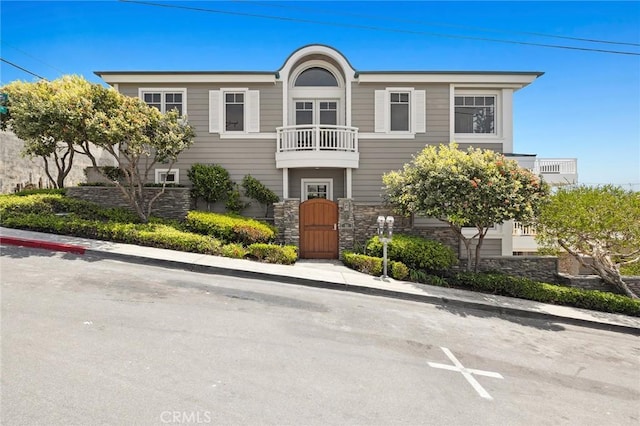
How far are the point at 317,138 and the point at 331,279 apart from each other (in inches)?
250

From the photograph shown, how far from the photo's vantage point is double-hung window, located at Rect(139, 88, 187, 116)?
13.8m

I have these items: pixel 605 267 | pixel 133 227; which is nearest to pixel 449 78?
pixel 605 267

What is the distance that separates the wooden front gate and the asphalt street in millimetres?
3832

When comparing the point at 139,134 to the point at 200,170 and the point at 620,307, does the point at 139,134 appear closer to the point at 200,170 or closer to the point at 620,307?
the point at 200,170

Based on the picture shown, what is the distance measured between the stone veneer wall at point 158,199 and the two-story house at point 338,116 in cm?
149

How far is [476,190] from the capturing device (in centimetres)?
896

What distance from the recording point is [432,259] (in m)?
10.0

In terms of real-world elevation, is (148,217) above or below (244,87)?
below

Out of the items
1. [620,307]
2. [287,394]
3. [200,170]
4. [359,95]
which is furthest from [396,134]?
[287,394]

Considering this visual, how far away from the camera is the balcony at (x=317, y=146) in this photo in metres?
13.1

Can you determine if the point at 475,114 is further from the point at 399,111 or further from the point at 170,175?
the point at 170,175

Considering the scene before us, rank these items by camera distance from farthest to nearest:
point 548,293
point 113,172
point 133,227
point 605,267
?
point 113,172 < point 133,227 < point 605,267 < point 548,293

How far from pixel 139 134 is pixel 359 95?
27.5ft

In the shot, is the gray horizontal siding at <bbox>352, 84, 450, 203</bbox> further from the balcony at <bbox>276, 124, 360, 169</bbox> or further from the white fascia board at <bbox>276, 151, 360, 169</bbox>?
the white fascia board at <bbox>276, 151, 360, 169</bbox>
